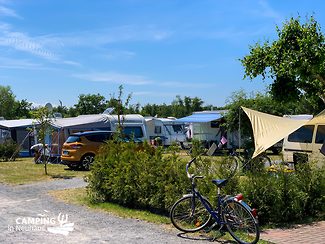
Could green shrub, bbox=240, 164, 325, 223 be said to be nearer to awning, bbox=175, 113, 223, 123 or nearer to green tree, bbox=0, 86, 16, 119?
awning, bbox=175, 113, 223, 123

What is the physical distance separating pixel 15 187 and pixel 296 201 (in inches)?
333

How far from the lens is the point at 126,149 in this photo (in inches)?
377

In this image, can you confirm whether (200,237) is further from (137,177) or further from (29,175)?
(29,175)

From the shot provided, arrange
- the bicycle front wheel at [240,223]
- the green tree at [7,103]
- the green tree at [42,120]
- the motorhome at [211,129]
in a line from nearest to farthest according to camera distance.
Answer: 1. the bicycle front wheel at [240,223]
2. the green tree at [42,120]
3. the motorhome at [211,129]
4. the green tree at [7,103]

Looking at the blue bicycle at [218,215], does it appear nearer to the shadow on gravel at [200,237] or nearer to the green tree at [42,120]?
the shadow on gravel at [200,237]

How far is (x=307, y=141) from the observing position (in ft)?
45.2

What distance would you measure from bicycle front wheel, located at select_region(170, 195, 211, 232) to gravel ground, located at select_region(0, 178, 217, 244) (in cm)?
19

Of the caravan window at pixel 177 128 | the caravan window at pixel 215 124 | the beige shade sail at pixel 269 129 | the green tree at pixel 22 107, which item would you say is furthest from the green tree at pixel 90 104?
the beige shade sail at pixel 269 129

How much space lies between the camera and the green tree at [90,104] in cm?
6706

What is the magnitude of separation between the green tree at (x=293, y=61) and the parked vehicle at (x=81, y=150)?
6820 mm

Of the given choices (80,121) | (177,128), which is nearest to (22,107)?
(177,128)

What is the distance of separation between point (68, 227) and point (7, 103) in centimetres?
6271

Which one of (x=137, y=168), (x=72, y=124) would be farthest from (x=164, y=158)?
(x=72, y=124)

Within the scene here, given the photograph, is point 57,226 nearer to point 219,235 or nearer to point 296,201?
point 219,235
